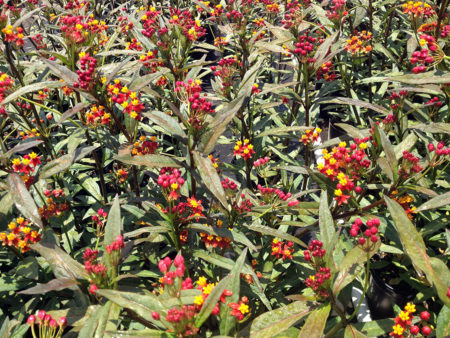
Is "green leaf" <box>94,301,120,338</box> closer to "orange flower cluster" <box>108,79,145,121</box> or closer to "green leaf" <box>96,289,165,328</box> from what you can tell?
"green leaf" <box>96,289,165,328</box>

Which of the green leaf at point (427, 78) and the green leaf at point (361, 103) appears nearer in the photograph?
the green leaf at point (427, 78)

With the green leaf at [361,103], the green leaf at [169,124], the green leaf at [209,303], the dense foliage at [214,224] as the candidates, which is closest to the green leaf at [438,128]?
the dense foliage at [214,224]

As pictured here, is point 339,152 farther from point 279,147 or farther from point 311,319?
point 279,147

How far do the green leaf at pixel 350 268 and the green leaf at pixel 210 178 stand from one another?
2.10 feet

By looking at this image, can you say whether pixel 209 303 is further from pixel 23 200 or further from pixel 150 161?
pixel 23 200

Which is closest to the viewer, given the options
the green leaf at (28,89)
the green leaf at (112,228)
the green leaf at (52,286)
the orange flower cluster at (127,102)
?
the green leaf at (52,286)

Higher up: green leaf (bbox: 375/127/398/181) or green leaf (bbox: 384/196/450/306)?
green leaf (bbox: 375/127/398/181)

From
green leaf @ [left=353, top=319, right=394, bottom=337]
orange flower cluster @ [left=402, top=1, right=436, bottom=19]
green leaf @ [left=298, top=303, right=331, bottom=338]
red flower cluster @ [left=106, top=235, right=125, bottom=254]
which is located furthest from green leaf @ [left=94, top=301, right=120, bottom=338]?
orange flower cluster @ [left=402, top=1, right=436, bottom=19]

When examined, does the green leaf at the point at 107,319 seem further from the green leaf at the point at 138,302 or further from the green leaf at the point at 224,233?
the green leaf at the point at 224,233

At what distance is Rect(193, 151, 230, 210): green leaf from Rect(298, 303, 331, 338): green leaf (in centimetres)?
66

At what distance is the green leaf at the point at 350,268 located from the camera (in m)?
1.74

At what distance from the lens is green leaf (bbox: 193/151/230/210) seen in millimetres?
1812

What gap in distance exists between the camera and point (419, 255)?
1703 millimetres

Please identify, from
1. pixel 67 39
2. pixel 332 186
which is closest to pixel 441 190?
pixel 332 186
